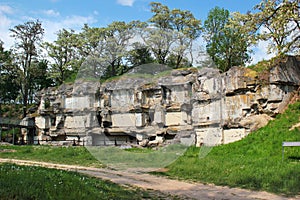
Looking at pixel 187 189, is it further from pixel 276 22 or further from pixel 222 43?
pixel 222 43

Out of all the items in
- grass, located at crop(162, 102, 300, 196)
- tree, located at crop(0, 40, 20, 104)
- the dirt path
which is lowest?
the dirt path

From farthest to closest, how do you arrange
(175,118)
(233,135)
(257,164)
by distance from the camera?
1. (175,118)
2. (233,135)
3. (257,164)

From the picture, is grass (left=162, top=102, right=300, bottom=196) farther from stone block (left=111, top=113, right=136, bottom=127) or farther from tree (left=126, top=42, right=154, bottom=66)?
stone block (left=111, top=113, right=136, bottom=127)

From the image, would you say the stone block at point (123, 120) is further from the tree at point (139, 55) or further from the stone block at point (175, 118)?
the tree at point (139, 55)

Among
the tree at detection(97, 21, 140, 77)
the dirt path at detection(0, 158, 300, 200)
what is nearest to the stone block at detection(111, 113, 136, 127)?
the tree at detection(97, 21, 140, 77)

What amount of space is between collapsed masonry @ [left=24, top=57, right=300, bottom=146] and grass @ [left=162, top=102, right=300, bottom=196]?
1.90 meters

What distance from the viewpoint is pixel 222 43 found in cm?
3638

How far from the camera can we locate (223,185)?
12.4m

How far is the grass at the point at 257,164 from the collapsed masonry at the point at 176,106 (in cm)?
190

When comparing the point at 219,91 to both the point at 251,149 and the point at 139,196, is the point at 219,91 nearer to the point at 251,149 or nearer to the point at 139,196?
the point at 251,149

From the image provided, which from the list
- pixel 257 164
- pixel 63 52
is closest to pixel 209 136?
pixel 257 164

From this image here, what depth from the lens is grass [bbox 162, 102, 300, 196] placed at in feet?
39.7

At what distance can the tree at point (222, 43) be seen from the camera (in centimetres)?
3481

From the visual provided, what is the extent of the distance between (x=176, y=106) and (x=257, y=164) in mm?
14807
